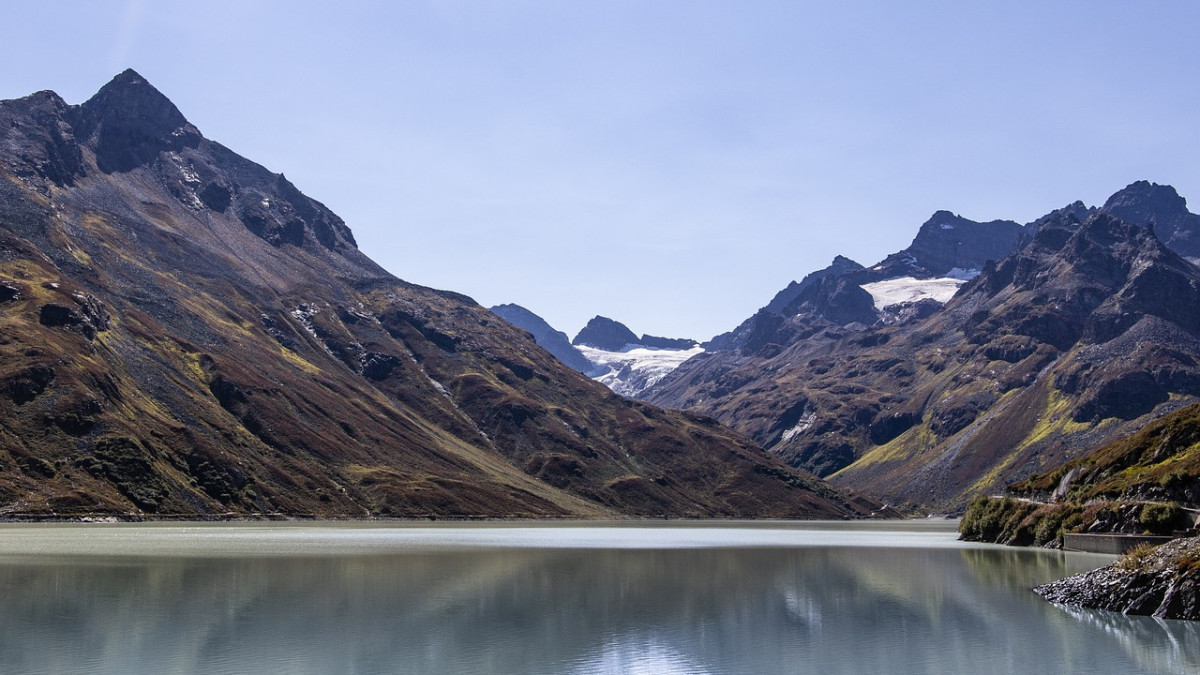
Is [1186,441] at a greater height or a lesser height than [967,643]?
greater

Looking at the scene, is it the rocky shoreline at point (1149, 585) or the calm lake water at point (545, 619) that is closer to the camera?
the calm lake water at point (545, 619)

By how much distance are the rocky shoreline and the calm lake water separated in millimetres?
1921

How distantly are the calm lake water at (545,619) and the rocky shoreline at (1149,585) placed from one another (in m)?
1.92

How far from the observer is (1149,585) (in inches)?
2432

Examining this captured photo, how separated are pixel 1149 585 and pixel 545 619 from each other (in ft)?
121

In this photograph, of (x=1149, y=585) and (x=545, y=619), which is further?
(x=1149, y=585)

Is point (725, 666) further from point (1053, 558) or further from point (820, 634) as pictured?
point (1053, 558)

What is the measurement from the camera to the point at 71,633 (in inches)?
1951

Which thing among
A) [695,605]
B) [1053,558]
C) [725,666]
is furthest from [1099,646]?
[1053,558]

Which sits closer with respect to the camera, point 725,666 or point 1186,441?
point 725,666

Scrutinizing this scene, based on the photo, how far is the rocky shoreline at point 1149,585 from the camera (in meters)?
59.0

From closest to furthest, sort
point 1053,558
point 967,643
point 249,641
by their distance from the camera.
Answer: point 249,641, point 967,643, point 1053,558

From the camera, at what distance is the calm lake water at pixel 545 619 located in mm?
44688

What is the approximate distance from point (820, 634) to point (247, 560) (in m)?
65.1
